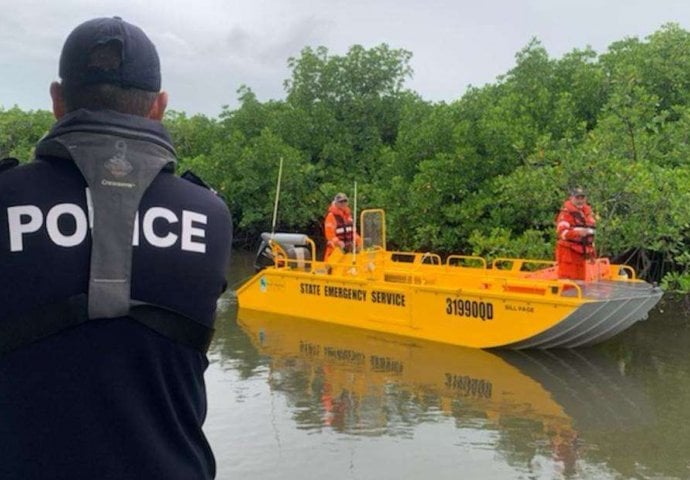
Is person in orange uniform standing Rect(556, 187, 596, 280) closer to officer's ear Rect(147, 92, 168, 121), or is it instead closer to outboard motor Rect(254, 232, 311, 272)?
outboard motor Rect(254, 232, 311, 272)

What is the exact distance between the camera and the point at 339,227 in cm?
1355

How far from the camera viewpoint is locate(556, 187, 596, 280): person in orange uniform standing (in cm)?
1095

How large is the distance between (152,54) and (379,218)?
11.2 m

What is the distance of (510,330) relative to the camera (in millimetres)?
10305

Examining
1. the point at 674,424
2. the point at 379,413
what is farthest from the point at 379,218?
the point at 674,424

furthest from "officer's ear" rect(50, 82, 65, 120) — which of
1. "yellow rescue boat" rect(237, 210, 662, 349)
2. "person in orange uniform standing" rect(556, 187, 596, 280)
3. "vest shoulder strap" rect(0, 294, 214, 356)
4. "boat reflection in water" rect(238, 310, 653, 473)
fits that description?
"person in orange uniform standing" rect(556, 187, 596, 280)

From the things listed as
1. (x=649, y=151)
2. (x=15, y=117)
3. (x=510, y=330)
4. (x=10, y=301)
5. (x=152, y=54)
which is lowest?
(x=510, y=330)

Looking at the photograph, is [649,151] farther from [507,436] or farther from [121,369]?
[121,369]

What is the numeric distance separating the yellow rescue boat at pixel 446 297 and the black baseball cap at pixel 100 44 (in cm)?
849

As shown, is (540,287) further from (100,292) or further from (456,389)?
(100,292)

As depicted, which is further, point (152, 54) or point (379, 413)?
point (379, 413)

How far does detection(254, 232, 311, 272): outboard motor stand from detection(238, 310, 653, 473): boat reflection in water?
2155 mm

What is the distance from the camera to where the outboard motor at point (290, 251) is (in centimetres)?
1387

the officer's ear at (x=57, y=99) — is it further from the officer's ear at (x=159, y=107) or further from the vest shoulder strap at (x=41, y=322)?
the vest shoulder strap at (x=41, y=322)
